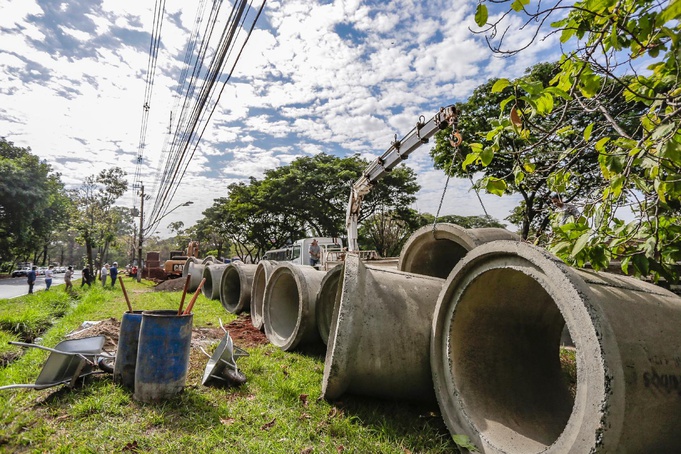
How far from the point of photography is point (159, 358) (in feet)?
12.4

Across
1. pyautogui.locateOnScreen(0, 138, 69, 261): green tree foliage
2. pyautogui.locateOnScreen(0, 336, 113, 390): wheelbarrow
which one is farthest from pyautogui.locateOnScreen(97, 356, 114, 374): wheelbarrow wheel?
pyautogui.locateOnScreen(0, 138, 69, 261): green tree foliage

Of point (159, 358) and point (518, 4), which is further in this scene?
point (159, 358)

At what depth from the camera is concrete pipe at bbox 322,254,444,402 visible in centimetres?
343

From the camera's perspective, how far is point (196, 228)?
1859 inches

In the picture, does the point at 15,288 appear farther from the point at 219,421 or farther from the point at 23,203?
the point at 219,421

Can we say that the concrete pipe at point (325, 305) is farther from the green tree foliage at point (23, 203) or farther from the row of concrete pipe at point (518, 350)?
the green tree foliage at point (23, 203)

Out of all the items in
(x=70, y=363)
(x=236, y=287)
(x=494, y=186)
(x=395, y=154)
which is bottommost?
(x=70, y=363)

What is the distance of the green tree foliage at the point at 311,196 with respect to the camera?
24500 mm

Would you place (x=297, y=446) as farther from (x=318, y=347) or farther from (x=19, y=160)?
(x=19, y=160)

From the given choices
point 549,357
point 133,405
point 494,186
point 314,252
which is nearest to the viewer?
point 494,186

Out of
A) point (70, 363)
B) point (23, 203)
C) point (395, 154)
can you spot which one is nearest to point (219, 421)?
point (70, 363)

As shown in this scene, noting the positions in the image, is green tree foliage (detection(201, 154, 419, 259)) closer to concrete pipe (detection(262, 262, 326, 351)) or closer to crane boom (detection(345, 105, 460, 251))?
crane boom (detection(345, 105, 460, 251))

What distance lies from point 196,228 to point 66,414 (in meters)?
46.6

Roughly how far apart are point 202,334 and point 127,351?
2690 millimetres
